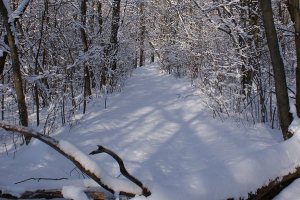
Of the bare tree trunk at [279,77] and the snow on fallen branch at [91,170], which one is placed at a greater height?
the bare tree trunk at [279,77]

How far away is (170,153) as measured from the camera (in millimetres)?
5594

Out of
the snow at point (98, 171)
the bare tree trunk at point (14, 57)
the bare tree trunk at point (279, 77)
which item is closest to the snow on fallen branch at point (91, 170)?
the snow at point (98, 171)

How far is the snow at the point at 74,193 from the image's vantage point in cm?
287

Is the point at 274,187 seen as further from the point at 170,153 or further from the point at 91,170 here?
the point at 170,153

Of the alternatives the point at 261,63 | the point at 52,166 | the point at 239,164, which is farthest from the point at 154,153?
the point at 261,63

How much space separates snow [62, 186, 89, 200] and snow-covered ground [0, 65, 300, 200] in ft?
0.08

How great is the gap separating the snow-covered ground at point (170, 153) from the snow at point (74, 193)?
→ 0.02m

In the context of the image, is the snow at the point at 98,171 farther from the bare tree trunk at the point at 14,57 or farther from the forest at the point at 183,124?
the bare tree trunk at the point at 14,57

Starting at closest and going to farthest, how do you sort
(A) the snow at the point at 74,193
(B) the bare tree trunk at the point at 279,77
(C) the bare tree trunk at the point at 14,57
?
(A) the snow at the point at 74,193, (B) the bare tree trunk at the point at 279,77, (C) the bare tree trunk at the point at 14,57

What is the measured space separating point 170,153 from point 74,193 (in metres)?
2.82

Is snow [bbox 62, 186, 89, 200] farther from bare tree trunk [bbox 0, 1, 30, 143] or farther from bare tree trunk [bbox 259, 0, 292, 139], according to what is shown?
bare tree trunk [bbox 0, 1, 30, 143]

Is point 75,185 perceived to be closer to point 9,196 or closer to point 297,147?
point 9,196

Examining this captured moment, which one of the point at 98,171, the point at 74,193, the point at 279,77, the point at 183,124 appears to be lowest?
the point at 183,124

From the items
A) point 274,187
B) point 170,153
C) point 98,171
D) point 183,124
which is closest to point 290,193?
point 274,187
